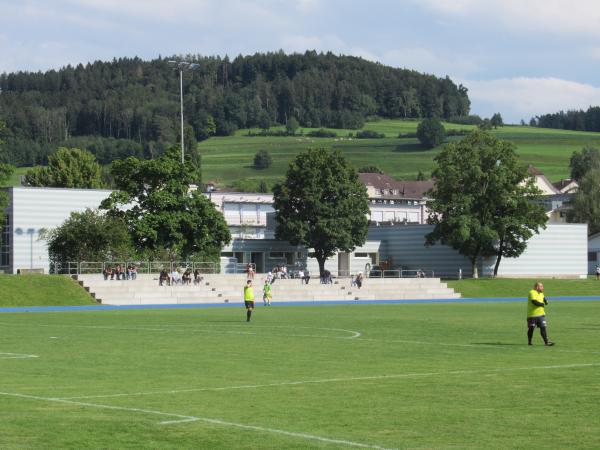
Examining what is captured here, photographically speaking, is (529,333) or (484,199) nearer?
(529,333)

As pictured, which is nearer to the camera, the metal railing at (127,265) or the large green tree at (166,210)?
the metal railing at (127,265)

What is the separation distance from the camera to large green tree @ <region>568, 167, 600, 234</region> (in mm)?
135812

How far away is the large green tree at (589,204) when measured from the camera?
136m

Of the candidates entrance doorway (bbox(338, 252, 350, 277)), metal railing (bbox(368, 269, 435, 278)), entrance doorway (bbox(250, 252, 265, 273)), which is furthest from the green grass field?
entrance doorway (bbox(250, 252, 265, 273))

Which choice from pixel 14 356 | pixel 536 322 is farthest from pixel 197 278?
pixel 14 356

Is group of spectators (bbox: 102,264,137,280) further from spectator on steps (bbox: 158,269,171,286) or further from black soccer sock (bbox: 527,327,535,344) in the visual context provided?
black soccer sock (bbox: 527,327,535,344)

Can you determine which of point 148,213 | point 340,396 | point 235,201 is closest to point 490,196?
point 148,213

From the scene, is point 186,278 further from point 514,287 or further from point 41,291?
point 514,287

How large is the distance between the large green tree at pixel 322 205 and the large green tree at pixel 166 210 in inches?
735

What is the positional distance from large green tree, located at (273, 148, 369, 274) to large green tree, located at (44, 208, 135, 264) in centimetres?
2867

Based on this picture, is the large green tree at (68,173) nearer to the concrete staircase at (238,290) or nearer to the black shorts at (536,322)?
the concrete staircase at (238,290)

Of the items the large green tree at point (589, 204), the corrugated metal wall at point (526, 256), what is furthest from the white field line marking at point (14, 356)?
the large green tree at point (589, 204)

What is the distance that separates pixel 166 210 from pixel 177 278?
10730 mm

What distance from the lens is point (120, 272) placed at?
76.1 metres
